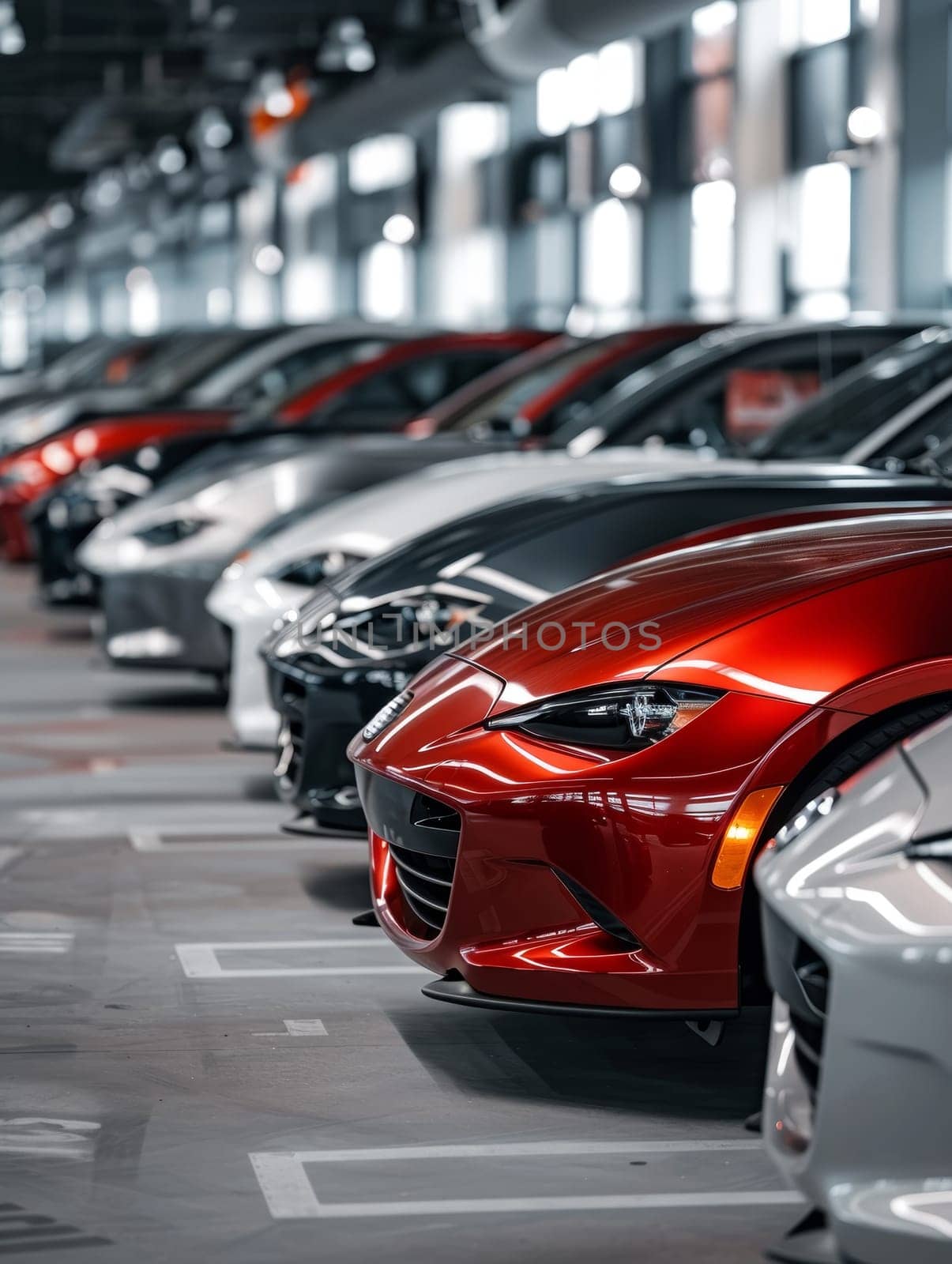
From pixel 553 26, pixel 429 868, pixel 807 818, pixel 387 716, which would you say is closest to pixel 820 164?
pixel 553 26

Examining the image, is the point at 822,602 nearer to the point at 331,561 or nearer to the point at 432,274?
the point at 331,561

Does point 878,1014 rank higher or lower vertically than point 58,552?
higher

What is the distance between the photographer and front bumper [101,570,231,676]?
8.39 metres

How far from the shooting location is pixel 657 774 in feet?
11.4

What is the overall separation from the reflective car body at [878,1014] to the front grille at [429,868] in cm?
101

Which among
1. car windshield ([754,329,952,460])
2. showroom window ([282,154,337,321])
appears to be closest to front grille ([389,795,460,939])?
car windshield ([754,329,952,460])

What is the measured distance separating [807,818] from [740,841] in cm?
53

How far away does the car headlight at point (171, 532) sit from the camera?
8.66 metres

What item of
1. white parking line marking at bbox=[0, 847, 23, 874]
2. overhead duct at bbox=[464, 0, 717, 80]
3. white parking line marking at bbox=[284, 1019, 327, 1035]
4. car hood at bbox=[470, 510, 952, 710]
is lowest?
white parking line marking at bbox=[0, 847, 23, 874]

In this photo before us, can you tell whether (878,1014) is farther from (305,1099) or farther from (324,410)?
(324,410)

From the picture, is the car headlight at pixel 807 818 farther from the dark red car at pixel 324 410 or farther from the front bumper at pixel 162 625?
the dark red car at pixel 324 410

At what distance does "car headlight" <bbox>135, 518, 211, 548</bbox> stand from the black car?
9.85 ft

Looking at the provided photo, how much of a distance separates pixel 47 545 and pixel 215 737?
347 centimetres

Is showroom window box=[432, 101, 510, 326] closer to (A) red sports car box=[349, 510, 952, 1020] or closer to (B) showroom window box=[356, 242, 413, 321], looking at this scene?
(B) showroom window box=[356, 242, 413, 321]
